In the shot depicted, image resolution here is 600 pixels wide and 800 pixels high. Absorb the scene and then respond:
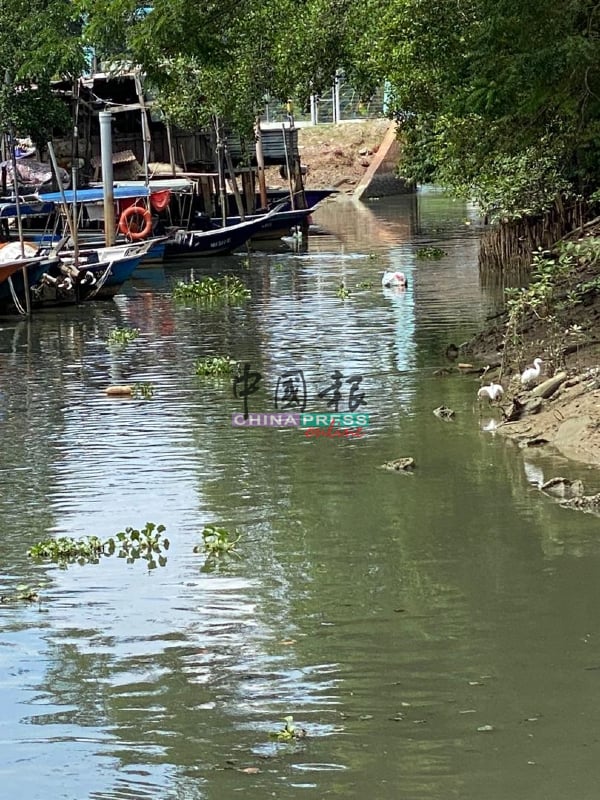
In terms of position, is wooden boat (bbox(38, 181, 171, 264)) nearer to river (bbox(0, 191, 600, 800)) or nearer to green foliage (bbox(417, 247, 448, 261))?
green foliage (bbox(417, 247, 448, 261))

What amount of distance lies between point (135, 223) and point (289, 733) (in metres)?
32.8

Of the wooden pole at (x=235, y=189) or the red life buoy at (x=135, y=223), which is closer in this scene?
the red life buoy at (x=135, y=223)

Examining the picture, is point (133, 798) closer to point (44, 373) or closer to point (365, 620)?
point (365, 620)

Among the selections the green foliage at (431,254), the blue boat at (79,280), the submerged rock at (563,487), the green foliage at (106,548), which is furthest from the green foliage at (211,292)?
the green foliage at (106,548)

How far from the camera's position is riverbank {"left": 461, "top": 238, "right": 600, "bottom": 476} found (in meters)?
12.3

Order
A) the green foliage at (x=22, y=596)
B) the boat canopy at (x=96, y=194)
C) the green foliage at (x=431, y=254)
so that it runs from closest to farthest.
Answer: the green foliage at (x=22, y=596), the green foliage at (x=431, y=254), the boat canopy at (x=96, y=194)

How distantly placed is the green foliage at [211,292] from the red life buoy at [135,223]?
25.2 ft

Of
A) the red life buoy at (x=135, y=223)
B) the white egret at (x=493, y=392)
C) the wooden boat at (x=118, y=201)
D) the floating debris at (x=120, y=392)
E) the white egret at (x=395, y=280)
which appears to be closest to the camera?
the white egret at (x=493, y=392)

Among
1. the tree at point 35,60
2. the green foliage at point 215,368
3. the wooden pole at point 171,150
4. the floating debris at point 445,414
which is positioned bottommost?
the floating debris at point 445,414

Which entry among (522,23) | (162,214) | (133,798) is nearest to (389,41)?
(522,23)

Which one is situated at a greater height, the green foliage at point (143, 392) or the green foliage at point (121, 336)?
the green foliage at point (121, 336)

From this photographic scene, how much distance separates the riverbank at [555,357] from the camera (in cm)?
1234

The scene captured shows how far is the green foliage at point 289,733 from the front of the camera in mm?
6418

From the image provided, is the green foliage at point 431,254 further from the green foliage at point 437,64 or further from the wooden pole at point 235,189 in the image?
the wooden pole at point 235,189
